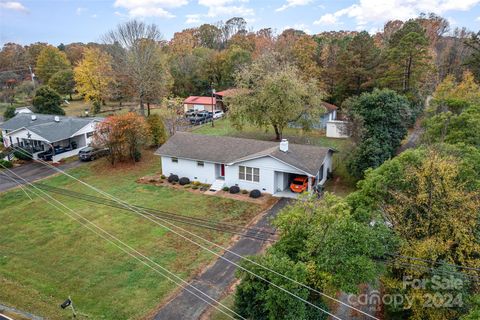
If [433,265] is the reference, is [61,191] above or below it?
below

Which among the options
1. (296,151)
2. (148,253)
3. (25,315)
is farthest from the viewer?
(296,151)

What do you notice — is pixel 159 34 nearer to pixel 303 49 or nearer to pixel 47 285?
pixel 303 49

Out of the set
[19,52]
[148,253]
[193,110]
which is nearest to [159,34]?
[193,110]

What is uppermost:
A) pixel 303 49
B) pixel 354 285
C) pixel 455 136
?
pixel 303 49

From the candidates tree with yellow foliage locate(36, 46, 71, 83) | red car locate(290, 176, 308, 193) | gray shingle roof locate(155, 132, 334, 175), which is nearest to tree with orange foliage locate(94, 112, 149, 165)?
gray shingle roof locate(155, 132, 334, 175)

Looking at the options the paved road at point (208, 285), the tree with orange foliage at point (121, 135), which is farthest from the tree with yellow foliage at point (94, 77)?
the paved road at point (208, 285)

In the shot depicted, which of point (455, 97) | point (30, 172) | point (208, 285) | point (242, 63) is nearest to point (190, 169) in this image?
point (208, 285)

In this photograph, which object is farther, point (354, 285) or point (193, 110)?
point (193, 110)
